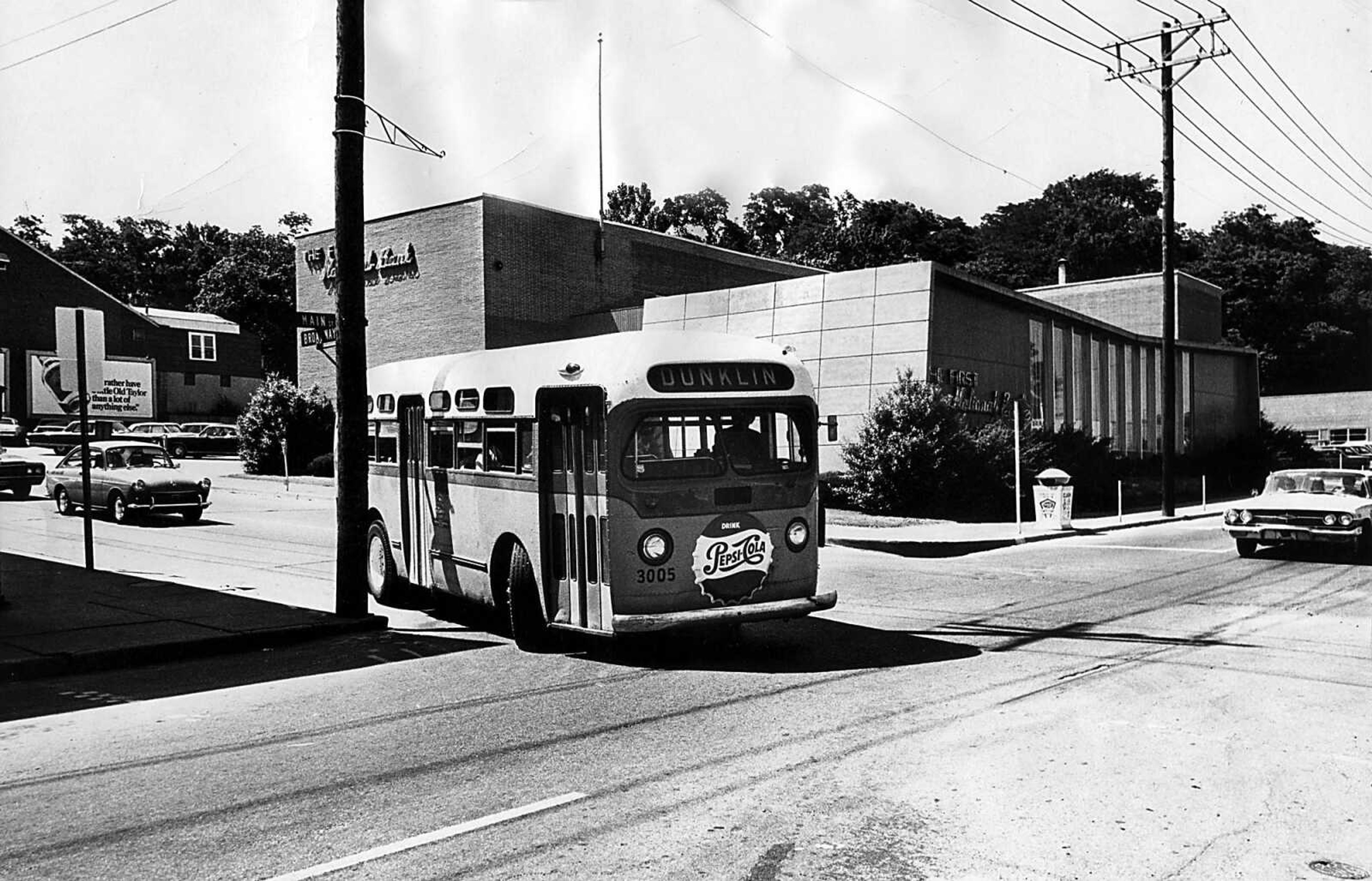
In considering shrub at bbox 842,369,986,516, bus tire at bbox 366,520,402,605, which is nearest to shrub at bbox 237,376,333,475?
shrub at bbox 842,369,986,516

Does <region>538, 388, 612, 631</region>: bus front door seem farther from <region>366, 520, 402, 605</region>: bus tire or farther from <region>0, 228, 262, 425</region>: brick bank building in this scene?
<region>0, 228, 262, 425</region>: brick bank building

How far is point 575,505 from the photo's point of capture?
9844 millimetres

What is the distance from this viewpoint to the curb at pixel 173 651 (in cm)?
959

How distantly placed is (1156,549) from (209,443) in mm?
44375

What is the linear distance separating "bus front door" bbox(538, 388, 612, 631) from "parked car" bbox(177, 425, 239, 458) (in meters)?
44.2

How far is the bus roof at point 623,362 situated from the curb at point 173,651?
2.90 meters

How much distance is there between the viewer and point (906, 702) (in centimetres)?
805

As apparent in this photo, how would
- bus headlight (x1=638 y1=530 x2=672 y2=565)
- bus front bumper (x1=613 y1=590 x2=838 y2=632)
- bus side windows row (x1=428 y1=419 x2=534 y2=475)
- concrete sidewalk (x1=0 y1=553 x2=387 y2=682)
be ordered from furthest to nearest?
bus side windows row (x1=428 y1=419 x2=534 y2=475) < concrete sidewalk (x1=0 y1=553 x2=387 y2=682) < bus headlight (x1=638 y1=530 x2=672 y2=565) < bus front bumper (x1=613 y1=590 x2=838 y2=632)

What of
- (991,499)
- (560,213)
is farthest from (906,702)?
(560,213)

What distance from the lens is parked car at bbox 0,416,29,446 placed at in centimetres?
4128

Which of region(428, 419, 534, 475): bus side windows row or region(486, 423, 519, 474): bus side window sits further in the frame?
region(486, 423, 519, 474): bus side window

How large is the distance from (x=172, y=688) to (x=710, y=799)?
5.48 m

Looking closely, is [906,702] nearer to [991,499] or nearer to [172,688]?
[172,688]

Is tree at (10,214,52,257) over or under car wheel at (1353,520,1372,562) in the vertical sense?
over
